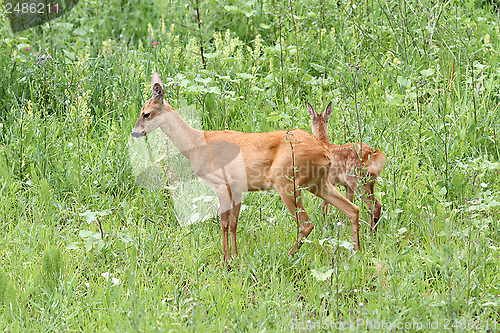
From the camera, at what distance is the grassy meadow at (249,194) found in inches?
151

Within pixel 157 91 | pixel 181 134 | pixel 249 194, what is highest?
pixel 157 91

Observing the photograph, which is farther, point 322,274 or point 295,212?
point 295,212

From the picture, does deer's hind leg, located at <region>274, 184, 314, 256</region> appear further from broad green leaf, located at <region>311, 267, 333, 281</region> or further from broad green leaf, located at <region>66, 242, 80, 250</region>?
broad green leaf, located at <region>66, 242, 80, 250</region>

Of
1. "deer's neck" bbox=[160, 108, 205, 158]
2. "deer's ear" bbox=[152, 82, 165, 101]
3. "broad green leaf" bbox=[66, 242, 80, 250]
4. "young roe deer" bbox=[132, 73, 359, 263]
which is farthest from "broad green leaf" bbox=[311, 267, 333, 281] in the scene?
"deer's ear" bbox=[152, 82, 165, 101]

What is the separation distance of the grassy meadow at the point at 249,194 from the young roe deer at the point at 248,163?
0.71ft

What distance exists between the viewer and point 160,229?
506cm

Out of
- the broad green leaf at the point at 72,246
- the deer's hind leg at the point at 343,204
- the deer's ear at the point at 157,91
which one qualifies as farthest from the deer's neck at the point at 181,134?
the broad green leaf at the point at 72,246

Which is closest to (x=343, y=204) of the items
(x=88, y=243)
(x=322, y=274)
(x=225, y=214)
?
(x=225, y=214)

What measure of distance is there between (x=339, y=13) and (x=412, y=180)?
347 centimetres

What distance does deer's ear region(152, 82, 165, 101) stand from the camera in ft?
15.3

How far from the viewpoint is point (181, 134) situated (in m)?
4.88

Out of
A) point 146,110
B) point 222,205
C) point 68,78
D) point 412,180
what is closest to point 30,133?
point 68,78

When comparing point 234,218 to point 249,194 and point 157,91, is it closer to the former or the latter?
point 249,194

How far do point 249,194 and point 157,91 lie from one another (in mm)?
1264
